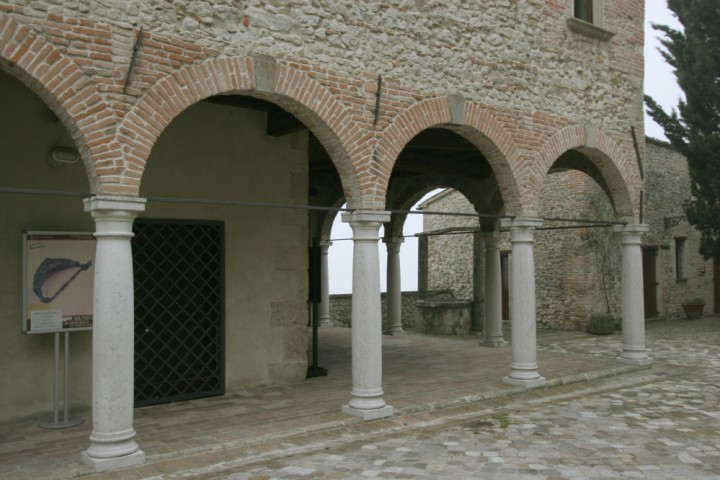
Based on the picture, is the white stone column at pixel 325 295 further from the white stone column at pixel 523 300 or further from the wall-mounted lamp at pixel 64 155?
the wall-mounted lamp at pixel 64 155

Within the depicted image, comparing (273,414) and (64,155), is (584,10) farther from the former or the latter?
(64,155)

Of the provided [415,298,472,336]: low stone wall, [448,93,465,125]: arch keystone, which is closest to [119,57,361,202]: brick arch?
[448,93,465,125]: arch keystone

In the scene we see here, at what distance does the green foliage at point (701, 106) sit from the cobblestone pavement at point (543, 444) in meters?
9.35

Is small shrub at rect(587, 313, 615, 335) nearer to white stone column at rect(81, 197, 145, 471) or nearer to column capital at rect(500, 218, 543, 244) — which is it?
column capital at rect(500, 218, 543, 244)

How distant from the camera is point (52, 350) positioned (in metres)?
6.57

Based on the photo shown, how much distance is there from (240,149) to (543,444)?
4901mm

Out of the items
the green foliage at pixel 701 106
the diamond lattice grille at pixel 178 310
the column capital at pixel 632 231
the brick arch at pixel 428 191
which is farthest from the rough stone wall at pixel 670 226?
the diamond lattice grille at pixel 178 310

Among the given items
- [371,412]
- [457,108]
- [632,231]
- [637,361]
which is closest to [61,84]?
[371,412]

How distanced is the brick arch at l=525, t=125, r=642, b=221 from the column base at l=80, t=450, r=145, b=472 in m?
5.61

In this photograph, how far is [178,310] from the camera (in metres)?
7.59

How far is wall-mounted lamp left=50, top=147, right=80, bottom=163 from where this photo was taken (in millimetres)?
6598

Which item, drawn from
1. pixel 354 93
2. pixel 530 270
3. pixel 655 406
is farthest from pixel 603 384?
pixel 354 93

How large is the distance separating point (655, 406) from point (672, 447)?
1791 millimetres

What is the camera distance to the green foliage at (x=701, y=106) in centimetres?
1617
